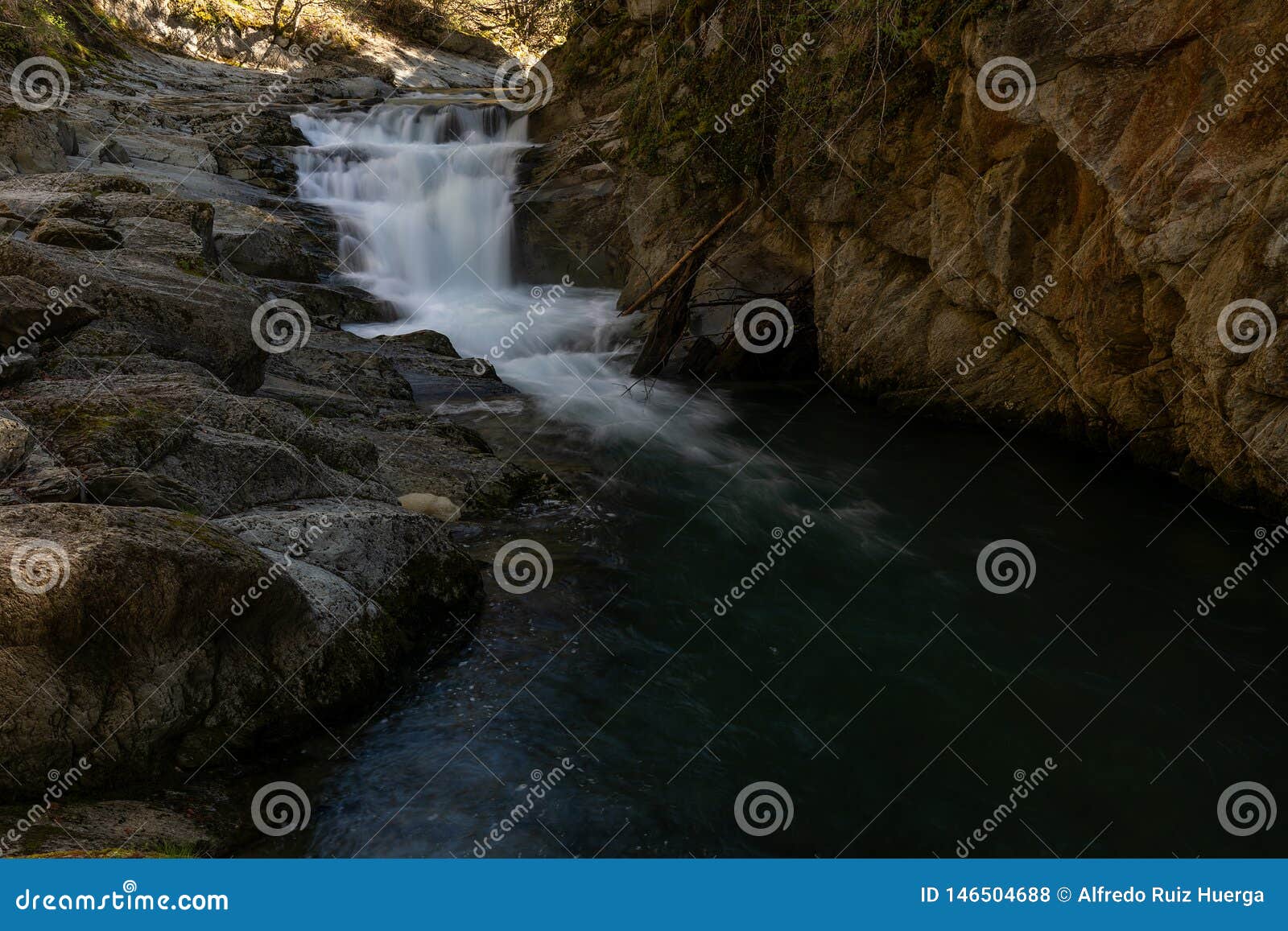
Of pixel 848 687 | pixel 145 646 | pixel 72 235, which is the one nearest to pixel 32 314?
pixel 72 235

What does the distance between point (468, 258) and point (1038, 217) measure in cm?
1087

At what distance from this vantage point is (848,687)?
5.25 meters

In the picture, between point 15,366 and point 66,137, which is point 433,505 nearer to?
point 15,366

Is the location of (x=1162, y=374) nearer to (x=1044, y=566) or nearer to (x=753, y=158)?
(x=1044, y=566)

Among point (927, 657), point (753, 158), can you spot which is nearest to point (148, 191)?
point (753, 158)

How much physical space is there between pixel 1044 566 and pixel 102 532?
6.32 m

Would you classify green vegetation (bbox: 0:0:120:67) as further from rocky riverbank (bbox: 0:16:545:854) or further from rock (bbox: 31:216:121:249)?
rock (bbox: 31:216:121:249)

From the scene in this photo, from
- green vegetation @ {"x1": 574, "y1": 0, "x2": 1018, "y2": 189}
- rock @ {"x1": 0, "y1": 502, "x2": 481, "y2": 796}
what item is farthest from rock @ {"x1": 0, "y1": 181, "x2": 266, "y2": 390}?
green vegetation @ {"x1": 574, "y1": 0, "x2": 1018, "y2": 189}

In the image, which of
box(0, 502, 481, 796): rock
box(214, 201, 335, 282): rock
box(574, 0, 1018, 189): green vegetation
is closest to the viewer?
box(0, 502, 481, 796): rock

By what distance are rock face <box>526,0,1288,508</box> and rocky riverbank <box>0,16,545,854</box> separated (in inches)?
185

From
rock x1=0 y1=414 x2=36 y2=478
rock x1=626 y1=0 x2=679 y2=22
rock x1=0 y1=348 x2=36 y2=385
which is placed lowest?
rock x1=0 y1=348 x2=36 y2=385

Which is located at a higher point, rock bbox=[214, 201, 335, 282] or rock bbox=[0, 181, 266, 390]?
rock bbox=[0, 181, 266, 390]

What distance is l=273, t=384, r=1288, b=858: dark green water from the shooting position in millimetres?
4047

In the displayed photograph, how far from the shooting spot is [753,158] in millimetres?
11383
